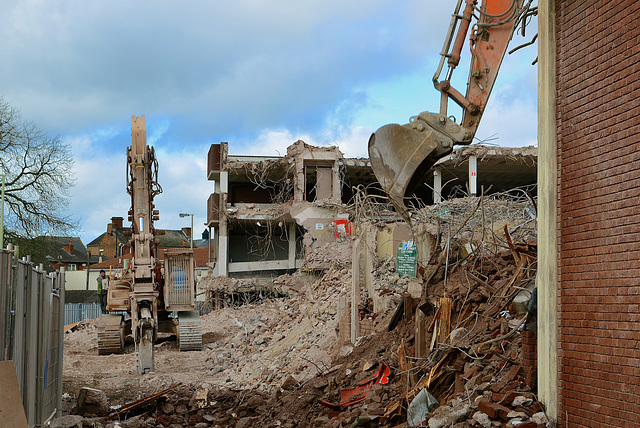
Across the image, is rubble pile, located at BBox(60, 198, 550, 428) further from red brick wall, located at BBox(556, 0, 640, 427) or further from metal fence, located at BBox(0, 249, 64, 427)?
metal fence, located at BBox(0, 249, 64, 427)

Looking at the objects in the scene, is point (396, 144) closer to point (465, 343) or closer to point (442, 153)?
point (442, 153)

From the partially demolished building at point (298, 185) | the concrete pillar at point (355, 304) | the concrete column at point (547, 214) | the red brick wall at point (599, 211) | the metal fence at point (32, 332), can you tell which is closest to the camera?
the red brick wall at point (599, 211)

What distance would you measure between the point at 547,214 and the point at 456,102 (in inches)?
64.5

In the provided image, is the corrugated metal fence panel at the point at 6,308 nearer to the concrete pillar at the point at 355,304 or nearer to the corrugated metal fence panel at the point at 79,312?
the concrete pillar at the point at 355,304

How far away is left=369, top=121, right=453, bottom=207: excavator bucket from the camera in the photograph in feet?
24.8

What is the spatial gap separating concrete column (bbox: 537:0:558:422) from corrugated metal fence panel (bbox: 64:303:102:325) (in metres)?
35.7

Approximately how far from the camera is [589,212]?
6414 mm

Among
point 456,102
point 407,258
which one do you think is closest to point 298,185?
point 407,258

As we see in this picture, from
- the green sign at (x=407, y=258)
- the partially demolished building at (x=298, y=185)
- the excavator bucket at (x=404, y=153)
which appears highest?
the partially demolished building at (x=298, y=185)

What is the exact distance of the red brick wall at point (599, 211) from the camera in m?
5.86

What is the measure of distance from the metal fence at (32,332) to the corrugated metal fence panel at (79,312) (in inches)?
1211

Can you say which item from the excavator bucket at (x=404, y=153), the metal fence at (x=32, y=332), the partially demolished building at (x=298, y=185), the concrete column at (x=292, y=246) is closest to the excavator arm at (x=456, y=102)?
the excavator bucket at (x=404, y=153)

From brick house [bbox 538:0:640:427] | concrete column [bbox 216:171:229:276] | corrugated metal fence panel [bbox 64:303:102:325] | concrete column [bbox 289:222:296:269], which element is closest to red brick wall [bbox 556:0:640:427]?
brick house [bbox 538:0:640:427]

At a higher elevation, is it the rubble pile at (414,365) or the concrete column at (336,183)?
the concrete column at (336,183)
